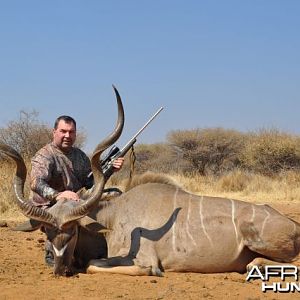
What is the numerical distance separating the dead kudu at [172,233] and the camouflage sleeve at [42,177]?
0.66 ft

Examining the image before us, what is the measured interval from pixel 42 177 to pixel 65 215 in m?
0.72

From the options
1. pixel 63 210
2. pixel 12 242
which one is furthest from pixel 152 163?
pixel 63 210

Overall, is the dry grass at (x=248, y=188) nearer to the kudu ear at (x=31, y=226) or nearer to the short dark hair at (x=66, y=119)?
the short dark hair at (x=66, y=119)

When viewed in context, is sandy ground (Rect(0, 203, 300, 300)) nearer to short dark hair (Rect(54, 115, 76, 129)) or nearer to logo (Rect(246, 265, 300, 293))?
logo (Rect(246, 265, 300, 293))

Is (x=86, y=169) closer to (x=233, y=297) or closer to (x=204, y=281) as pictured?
(x=204, y=281)

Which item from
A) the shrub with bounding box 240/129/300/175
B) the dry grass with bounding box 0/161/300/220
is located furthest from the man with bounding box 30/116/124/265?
the shrub with bounding box 240/129/300/175

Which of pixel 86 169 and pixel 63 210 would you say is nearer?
pixel 63 210

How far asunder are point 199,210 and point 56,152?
5.29 ft

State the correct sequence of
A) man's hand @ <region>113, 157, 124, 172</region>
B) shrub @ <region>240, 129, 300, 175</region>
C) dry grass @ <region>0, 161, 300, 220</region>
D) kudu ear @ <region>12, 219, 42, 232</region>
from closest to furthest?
kudu ear @ <region>12, 219, 42, 232</region> → man's hand @ <region>113, 157, 124, 172</region> → dry grass @ <region>0, 161, 300, 220</region> → shrub @ <region>240, 129, 300, 175</region>

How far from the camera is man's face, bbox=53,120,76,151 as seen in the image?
20.9 ft

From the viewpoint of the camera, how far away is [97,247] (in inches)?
241

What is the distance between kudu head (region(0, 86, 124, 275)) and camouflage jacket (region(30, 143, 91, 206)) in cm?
33

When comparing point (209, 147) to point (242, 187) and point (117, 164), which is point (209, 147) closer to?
point (242, 187)

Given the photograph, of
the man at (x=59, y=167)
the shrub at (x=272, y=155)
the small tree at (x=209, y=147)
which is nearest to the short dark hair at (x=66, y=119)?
the man at (x=59, y=167)
